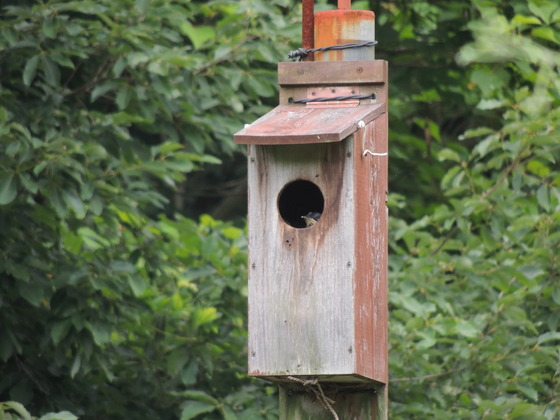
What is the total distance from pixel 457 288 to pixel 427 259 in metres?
0.24

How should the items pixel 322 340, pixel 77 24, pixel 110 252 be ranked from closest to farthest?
pixel 322 340 < pixel 77 24 < pixel 110 252

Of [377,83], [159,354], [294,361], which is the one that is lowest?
[159,354]

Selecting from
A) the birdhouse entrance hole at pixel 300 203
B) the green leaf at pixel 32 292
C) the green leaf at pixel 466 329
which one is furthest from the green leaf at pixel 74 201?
the green leaf at pixel 466 329

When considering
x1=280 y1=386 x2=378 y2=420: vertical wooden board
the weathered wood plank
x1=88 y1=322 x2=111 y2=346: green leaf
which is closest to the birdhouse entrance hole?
the weathered wood plank

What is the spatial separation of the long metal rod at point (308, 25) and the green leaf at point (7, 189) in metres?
1.55

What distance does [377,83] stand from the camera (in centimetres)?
373

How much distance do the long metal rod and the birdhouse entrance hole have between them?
1.35 ft

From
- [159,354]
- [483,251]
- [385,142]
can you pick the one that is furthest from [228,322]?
[385,142]

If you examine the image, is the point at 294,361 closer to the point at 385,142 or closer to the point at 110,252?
the point at 385,142

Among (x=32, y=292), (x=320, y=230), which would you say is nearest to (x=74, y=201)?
(x=32, y=292)

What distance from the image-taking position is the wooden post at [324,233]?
357cm

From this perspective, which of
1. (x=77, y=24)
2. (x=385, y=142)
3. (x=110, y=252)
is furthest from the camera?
(x=110, y=252)

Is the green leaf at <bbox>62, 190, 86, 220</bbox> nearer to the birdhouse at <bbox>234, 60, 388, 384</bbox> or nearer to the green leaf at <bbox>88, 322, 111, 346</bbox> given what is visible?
the green leaf at <bbox>88, 322, 111, 346</bbox>

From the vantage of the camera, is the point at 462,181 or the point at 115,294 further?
the point at 462,181
